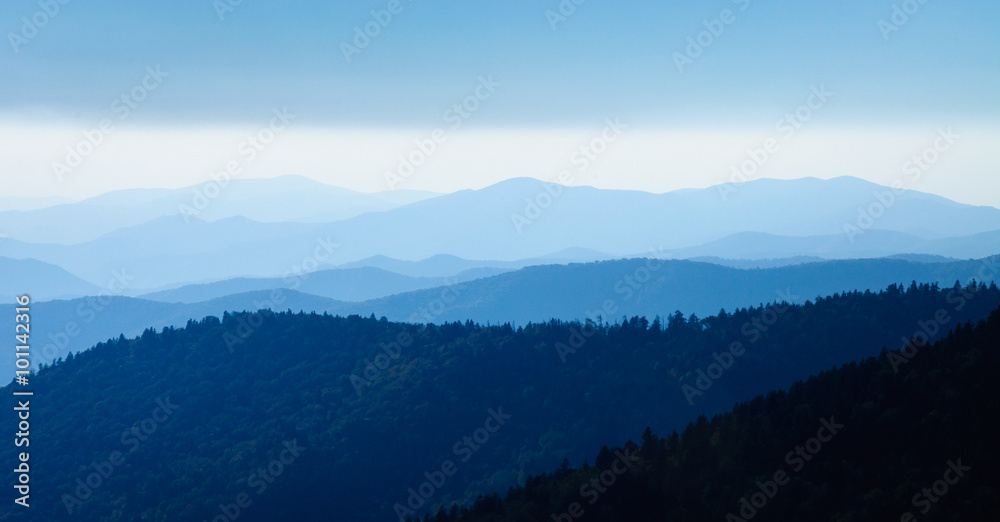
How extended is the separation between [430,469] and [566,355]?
3140 cm

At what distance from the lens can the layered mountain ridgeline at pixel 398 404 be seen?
390ft

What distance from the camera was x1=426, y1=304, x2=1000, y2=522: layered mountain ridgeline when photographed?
149 feet

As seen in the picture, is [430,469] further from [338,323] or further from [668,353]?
[338,323]

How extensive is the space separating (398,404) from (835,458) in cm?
8909

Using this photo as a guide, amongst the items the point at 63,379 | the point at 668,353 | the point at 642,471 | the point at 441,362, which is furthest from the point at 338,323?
the point at 642,471

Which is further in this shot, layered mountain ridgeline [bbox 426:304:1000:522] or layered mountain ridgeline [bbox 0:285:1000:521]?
layered mountain ridgeline [bbox 0:285:1000:521]

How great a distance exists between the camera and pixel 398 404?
133 metres

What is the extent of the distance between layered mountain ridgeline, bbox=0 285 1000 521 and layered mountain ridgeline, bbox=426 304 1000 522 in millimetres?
52921

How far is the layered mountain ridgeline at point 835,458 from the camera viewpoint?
45.5 meters

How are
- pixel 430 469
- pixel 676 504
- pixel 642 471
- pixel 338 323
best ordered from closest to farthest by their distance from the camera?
1. pixel 676 504
2. pixel 642 471
3. pixel 430 469
4. pixel 338 323

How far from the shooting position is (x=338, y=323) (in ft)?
560

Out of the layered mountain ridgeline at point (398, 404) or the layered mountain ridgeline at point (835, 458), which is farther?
the layered mountain ridgeline at point (398, 404)

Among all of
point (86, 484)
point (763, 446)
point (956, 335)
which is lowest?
point (86, 484)

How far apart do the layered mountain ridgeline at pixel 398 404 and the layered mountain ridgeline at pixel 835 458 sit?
174ft
